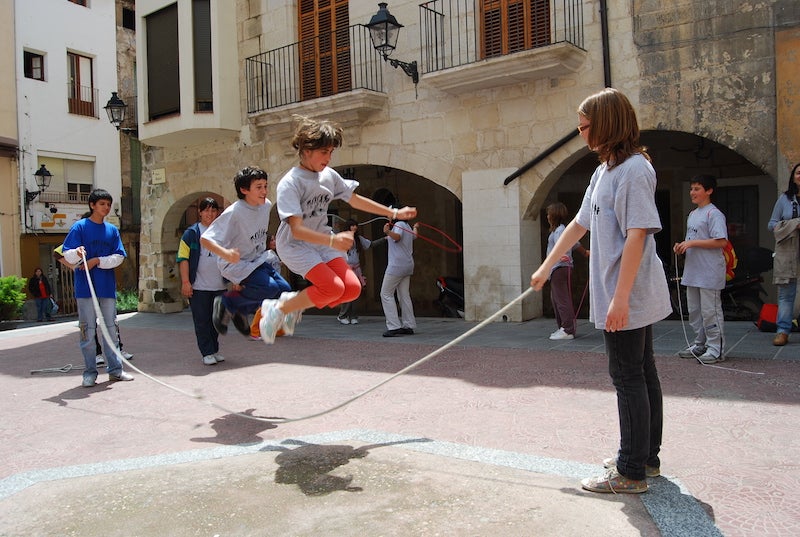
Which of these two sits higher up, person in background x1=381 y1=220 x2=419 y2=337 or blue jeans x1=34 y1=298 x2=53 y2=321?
person in background x1=381 y1=220 x2=419 y2=337

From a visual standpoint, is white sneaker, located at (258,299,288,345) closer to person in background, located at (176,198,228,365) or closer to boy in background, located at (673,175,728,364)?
person in background, located at (176,198,228,365)

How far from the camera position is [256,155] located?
1448 cm

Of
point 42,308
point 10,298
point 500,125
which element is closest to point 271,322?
point 500,125

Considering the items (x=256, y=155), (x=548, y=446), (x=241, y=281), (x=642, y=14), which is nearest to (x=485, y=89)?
(x=642, y=14)

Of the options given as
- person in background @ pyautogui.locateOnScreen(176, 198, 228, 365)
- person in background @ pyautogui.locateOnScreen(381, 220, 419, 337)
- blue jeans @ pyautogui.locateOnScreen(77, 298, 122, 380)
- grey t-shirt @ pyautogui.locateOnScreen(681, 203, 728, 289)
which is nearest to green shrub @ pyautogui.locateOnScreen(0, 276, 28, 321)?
person in background @ pyautogui.locateOnScreen(381, 220, 419, 337)

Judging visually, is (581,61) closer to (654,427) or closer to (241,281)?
(241,281)

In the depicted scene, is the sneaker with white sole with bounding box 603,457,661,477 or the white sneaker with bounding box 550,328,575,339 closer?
the sneaker with white sole with bounding box 603,457,661,477

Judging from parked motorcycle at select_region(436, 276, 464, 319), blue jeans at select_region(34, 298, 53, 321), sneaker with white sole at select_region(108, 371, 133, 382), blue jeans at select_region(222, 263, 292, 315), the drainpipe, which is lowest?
blue jeans at select_region(34, 298, 53, 321)

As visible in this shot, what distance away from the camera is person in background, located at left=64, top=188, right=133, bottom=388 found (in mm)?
6660

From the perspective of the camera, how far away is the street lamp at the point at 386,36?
11158mm

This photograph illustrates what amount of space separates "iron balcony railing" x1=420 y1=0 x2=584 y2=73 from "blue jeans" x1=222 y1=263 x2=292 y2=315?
649cm

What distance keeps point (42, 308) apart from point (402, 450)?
20.1 meters

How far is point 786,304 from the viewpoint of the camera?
730 cm

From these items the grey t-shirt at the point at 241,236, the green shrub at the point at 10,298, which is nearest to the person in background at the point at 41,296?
the green shrub at the point at 10,298
